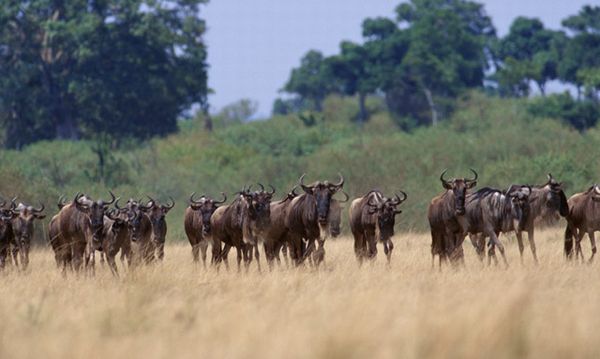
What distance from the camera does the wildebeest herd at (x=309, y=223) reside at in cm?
2103

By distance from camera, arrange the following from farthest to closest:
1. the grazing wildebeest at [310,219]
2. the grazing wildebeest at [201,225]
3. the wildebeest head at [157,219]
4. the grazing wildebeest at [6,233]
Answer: the wildebeest head at [157,219]
the grazing wildebeest at [201,225]
the grazing wildebeest at [6,233]
the grazing wildebeest at [310,219]

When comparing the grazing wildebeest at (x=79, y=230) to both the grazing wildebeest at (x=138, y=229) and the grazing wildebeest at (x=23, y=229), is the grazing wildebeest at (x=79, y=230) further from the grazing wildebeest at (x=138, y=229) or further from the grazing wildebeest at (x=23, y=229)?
the grazing wildebeest at (x=138, y=229)

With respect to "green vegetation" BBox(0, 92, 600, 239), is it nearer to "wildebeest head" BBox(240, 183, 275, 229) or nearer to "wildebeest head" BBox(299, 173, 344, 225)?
"wildebeest head" BBox(240, 183, 275, 229)

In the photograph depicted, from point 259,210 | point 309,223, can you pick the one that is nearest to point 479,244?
point 309,223

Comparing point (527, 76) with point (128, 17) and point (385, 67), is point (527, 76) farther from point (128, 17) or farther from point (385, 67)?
point (128, 17)

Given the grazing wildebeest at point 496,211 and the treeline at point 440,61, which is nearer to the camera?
the grazing wildebeest at point 496,211

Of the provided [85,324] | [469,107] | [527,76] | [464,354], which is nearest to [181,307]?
[85,324]

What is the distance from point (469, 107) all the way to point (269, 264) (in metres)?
52.3

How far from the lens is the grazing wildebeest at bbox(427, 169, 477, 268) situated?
20.8 meters

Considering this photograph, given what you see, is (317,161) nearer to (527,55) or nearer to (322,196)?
(322,196)

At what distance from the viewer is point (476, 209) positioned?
21703mm

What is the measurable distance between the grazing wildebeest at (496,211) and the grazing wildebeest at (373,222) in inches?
47.1

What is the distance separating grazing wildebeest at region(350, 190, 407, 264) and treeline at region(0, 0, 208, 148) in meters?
40.1

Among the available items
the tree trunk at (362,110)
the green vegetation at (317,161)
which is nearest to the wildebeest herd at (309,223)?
the green vegetation at (317,161)
